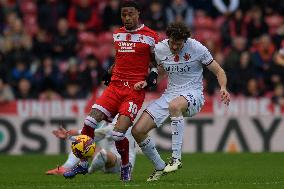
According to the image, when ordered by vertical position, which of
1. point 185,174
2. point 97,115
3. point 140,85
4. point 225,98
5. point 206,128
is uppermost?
point 140,85

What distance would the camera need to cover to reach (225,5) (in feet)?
84.1

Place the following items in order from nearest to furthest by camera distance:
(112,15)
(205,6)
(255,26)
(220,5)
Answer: (255,26) → (112,15) → (220,5) → (205,6)

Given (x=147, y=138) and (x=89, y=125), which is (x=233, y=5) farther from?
(x=89, y=125)

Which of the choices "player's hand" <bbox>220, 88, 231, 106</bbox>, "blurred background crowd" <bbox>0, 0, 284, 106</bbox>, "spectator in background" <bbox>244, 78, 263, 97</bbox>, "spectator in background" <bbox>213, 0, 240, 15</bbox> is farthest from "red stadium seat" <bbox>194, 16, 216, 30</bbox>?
"player's hand" <bbox>220, 88, 231, 106</bbox>

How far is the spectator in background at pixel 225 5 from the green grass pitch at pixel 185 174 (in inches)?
230

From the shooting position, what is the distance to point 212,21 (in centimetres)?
2547

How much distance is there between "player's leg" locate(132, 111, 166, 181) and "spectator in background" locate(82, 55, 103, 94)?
30.4 feet

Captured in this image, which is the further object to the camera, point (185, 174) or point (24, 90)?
point (24, 90)

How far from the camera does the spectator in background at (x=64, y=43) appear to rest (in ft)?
80.7

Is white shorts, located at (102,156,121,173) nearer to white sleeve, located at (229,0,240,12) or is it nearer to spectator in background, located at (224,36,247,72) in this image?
spectator in background, located at (224,36,247,72)

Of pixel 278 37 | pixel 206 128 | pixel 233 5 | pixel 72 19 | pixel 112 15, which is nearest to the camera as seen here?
pixel 206 128

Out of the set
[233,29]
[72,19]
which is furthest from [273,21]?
[72,19]

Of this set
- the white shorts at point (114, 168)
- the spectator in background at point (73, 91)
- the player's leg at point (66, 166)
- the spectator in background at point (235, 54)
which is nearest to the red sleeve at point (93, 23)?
the spectator in background at point (73, 91)

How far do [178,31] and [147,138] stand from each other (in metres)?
1.53
